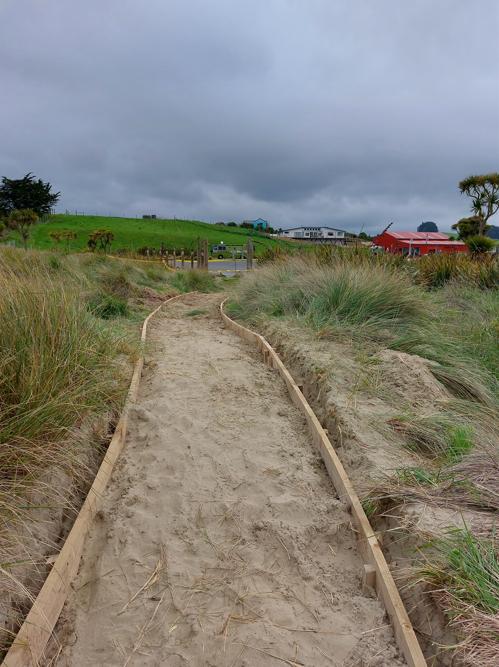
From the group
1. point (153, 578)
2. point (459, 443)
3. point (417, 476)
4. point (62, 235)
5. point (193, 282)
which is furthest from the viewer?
point (62, 235)

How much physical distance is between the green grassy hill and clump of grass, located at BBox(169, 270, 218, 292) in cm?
3876

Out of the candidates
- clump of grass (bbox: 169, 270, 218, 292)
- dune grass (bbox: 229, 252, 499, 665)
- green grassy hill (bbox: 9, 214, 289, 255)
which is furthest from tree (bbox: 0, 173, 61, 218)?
dune grass (bbox: 229, 252, 499, 665)

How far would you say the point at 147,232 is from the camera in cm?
7206

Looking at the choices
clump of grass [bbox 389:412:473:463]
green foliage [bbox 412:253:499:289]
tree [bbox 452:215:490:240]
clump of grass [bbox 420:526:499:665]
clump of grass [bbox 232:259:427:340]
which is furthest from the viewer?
tree [bbox 452:215:490:240]

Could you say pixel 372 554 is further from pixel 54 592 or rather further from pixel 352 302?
pixel 352 302

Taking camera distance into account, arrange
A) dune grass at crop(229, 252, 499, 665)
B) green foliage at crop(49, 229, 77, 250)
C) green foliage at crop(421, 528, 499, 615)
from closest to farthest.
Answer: green foliage at crop(421, 528, 499, 615) → dune grass at crop(229, 252, 499, 665) → green foliage at crop(49, 229, 77, 250)

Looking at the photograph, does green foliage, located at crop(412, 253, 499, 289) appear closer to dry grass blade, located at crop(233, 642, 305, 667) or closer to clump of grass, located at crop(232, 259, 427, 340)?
clump of grass, located at crop(232, 259, 427, 340)

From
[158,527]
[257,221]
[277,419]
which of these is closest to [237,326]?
[277,419]

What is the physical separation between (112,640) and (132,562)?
452mm

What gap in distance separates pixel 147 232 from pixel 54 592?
2884 inches

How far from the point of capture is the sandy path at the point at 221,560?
2.11 metres

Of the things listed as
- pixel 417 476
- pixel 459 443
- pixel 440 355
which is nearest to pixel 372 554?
pixel 417 476

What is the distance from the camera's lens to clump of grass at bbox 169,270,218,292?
16.8m

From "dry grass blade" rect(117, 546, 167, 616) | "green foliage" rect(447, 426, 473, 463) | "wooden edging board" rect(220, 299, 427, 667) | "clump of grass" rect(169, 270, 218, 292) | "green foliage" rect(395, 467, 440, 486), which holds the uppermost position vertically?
"clump of grass" rect(169, 270, 218, 292)
